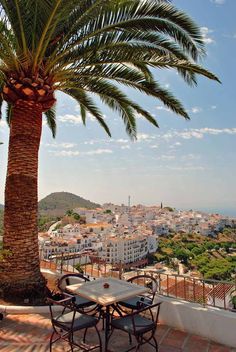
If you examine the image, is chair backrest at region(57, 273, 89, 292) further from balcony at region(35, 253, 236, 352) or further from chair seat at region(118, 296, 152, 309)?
balcony at region(35, 253, 236, 352)

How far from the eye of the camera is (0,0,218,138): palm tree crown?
17.7 ft

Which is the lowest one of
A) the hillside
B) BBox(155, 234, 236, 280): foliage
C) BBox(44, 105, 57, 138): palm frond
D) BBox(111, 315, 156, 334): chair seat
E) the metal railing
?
BBox(155, 234, 236, 280): foliage

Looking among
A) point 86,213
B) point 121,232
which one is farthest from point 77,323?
point 86,213

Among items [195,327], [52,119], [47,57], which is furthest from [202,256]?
[47,57]

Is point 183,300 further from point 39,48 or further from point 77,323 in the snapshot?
point 39,48

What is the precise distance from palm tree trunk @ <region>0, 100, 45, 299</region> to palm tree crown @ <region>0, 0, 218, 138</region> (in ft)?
1.60

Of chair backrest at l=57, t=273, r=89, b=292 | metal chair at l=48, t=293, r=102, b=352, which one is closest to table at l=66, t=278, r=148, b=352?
metal chair at l=48, t=293, r=102, b=352

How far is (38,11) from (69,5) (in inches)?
24.9

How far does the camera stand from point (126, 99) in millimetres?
7820

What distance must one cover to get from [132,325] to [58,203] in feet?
500

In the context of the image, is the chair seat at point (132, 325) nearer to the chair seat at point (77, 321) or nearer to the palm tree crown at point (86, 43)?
the chair seat at point (77, 321)

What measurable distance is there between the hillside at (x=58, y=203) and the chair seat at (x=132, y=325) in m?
129

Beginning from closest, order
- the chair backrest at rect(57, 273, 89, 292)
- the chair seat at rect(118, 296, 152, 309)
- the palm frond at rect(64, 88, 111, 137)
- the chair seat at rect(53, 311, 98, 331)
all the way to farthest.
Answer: the chair seat at rect(53, 311, 98, 331) < the chair seat at rect(118, 296, 152, 309) < the chair backrest at rect(57, 273, 89, 292) < the palm frond at rect(64, 88, 111, 137)

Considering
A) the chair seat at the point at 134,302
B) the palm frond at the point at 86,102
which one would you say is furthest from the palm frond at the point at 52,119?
the chair seat at the point at 134,302
